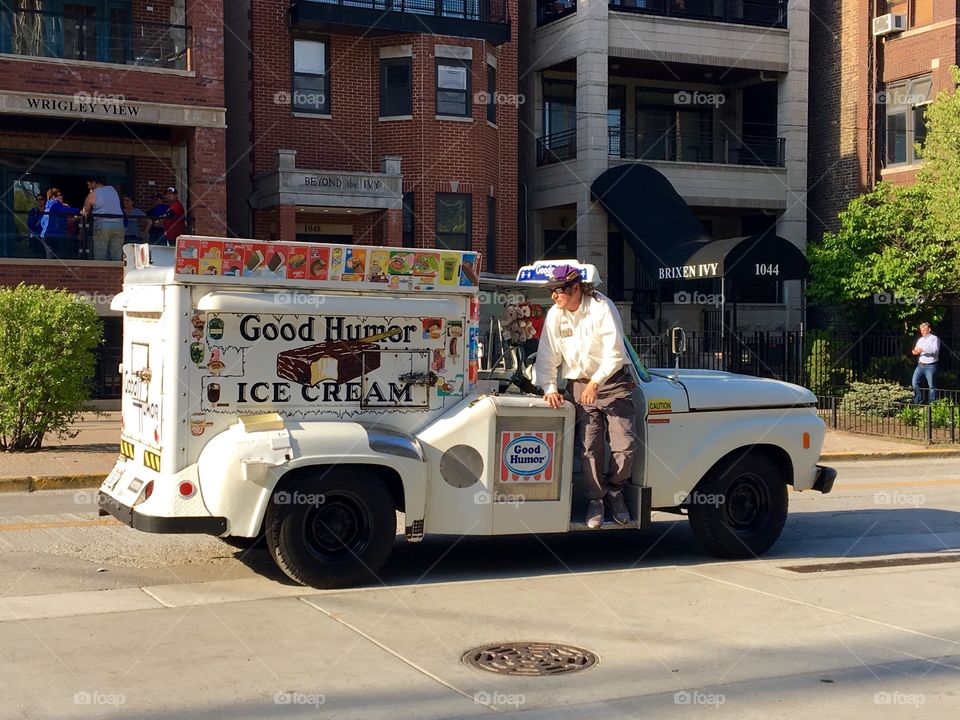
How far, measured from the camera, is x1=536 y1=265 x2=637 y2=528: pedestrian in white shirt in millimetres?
8492

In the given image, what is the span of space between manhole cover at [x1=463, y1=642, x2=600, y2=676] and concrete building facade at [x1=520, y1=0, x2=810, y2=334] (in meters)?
22.0

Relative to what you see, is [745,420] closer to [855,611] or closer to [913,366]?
[855,611]

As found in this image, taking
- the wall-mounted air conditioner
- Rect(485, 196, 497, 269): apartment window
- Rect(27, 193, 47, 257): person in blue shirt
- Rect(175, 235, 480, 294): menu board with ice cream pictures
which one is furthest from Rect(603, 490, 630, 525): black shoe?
the wall-mounted air conditioner

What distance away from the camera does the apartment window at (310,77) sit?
1054 inches

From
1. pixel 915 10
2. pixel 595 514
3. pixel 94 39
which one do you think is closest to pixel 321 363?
pixel 595 514

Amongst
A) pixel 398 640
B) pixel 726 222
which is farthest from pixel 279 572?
pixel 726 222

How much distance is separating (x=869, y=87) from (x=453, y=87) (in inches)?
459

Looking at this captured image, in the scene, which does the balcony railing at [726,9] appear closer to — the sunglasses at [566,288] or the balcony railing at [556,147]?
the balcony railing at [556,147]

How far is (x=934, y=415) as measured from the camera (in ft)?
70.3

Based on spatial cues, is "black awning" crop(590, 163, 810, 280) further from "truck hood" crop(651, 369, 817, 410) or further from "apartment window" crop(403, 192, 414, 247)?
"truck hood" crop(651, 369, 817, 410)

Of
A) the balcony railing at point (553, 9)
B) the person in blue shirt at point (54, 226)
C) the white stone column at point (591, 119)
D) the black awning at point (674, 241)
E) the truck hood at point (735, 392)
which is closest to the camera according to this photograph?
the truck hood at point (735, 392)

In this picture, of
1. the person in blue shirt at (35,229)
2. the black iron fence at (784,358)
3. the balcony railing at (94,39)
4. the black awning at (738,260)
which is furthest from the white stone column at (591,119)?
the person in blue shirt at (35,229)

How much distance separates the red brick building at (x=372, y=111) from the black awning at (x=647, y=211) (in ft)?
9.98

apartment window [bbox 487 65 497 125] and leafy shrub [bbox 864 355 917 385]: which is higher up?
apartment window [bbox 487 65 497 125]
